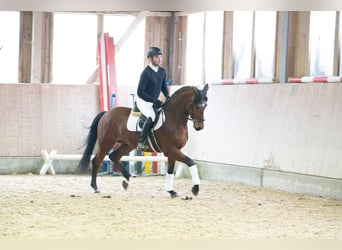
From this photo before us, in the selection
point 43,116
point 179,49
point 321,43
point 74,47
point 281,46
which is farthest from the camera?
point 179,49

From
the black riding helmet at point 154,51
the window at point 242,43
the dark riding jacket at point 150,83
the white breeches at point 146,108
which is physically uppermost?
the window at point 242,43

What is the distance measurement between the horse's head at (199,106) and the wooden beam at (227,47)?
2583 mm

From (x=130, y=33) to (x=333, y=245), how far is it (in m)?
8.45

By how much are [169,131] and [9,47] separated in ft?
13.3

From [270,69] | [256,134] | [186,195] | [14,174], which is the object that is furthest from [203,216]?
[14,174]

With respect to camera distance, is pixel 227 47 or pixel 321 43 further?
pixel 227 47

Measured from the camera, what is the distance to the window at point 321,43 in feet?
25.9

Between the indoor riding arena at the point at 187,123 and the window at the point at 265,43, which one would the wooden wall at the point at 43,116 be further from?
the window at the point at 265,43

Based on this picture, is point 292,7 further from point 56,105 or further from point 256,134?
point 56,105

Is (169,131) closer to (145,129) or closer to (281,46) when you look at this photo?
(145,129)

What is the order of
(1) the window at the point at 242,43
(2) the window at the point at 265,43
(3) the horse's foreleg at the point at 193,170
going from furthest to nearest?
(1) the window at the point at 242,43, (2) the window at the point at 265,43, (3) the horse's foreleg at the point at 193,170

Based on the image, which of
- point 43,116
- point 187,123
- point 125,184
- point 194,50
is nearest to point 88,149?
point 125,184

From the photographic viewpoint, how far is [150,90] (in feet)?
24.3

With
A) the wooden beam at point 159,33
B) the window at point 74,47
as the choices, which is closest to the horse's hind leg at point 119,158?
the window at point 74,47
